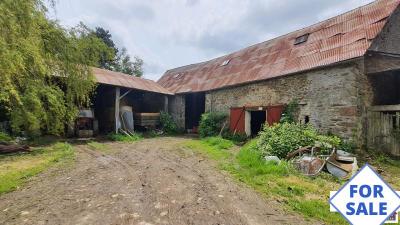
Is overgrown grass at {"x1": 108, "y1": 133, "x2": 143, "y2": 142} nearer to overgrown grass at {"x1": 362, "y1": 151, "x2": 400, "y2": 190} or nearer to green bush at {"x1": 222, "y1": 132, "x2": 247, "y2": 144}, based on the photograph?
green bush at {"x1": 222, "y1": 132, "x2": 247, "y2": 144}

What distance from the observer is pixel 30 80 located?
27.1 feet

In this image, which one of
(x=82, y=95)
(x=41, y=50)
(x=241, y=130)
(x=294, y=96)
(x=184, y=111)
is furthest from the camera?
(x=184, y=111)

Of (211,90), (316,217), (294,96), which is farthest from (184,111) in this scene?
(316,217)

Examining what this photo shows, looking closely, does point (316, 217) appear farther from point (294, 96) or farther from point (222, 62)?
point (222, 62)

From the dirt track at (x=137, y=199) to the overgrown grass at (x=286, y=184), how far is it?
1.13 ft

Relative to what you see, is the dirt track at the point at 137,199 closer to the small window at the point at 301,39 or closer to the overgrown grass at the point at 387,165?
the overgrown grass at the point at 387,165

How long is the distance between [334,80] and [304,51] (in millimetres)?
3263

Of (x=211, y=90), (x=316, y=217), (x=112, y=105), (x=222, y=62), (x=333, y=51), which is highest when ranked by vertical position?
(x=222, y=62)

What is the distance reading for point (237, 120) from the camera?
13.9 metres

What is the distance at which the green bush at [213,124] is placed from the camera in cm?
1499

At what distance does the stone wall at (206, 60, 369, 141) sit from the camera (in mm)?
9141

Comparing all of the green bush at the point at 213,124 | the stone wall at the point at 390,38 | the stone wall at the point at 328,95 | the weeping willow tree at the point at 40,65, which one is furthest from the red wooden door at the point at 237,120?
the weeping willow tree at the point at 40,65

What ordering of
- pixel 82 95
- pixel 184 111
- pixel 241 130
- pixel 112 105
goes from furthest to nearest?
pixel 184 111 < pixel 112 105 < pixel 241 130 < pixel 82 95

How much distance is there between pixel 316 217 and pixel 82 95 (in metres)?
9.29
